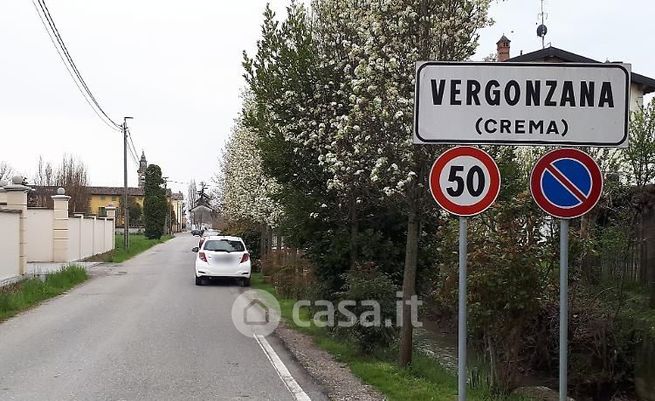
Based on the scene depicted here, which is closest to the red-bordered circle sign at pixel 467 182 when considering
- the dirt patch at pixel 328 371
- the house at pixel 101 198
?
the dirt patch at pixel 328 371

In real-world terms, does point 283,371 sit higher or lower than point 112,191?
lower

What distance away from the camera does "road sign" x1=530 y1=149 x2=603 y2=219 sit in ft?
17.6

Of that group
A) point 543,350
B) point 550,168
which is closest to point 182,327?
point 543,350

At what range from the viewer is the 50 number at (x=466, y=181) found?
18.4ft

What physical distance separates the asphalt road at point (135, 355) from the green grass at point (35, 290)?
1.39 ft

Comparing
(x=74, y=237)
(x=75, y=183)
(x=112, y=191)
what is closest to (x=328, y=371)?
(x=74, y=237)

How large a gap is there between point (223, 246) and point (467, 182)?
16878 mm

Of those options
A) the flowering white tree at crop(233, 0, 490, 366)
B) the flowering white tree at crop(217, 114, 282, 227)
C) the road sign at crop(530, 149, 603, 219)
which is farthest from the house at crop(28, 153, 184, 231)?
the road sign at crop(530, 149, 603, 219)

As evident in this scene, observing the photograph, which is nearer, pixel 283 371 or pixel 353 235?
pixel 283 371

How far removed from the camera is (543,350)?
10977mm

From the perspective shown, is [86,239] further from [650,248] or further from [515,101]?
[515,101]

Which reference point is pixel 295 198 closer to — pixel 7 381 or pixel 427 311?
pixel 427 311

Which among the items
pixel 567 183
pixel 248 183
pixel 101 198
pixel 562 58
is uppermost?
pixel 562 58

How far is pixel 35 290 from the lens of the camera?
59.8ft
